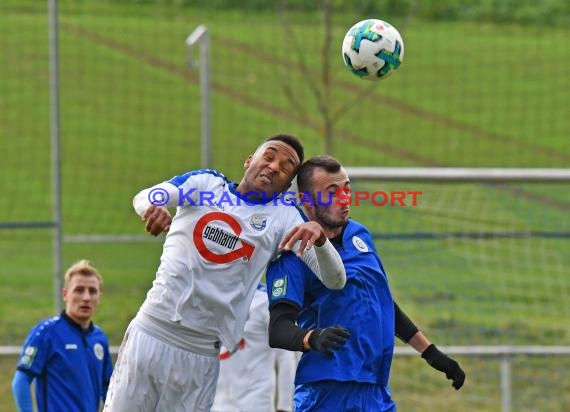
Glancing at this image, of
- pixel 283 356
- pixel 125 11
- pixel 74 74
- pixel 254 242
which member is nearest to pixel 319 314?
pixel 254 242

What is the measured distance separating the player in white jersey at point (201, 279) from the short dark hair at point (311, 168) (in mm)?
50

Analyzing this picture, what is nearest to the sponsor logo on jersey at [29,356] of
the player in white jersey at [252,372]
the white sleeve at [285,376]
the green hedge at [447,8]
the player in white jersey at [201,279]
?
the player in white jersey at [252,372]

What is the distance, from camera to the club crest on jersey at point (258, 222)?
5281 mm

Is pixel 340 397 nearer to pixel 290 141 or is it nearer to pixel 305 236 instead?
pixel 305 236

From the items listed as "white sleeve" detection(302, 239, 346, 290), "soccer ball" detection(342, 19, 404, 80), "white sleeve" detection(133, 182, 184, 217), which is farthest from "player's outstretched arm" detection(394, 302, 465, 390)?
"soccer ball" detection(342, 19, 404, 80)

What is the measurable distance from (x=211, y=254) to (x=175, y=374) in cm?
60

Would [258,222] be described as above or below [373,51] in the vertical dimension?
below

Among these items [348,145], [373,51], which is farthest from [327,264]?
[348,145]

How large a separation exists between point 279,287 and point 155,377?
786 mm

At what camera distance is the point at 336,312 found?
5086 mm

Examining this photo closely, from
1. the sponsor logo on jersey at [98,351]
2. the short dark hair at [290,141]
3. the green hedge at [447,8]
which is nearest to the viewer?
the short dark hair at [290,141]

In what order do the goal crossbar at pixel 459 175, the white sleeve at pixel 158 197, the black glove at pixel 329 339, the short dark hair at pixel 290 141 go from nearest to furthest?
the black glove at pixel 329 339, the white sleeve at pixel 158 197, the short dark hair at pixel 290 141, the goal crossbar at pixel 459 175

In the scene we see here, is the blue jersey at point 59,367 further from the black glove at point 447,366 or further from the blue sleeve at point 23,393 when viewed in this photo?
the black glove at point 447,366

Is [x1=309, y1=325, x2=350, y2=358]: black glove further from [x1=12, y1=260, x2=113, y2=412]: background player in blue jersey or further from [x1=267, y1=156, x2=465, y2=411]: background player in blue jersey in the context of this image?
[x1=12, y1=260, x2=113, y2=412]: background player in blue jersey
